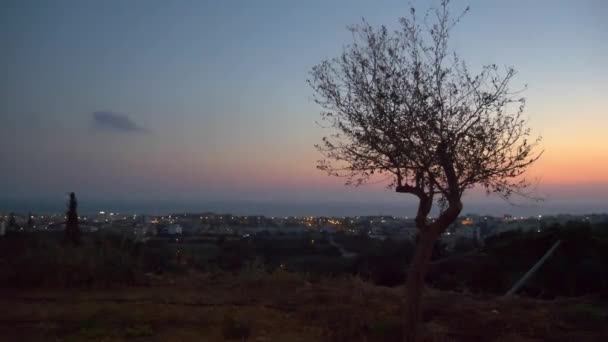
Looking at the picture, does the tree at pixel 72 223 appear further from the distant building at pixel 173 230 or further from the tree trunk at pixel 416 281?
the distant building at pixel 173 230

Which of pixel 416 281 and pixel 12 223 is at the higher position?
pixel 12 223

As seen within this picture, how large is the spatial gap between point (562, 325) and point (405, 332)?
3160 mm

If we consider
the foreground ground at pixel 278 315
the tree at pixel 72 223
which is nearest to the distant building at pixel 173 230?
the tree at pixel 72 223

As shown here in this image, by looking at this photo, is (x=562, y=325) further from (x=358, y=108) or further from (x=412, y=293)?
(x=358, y=108)

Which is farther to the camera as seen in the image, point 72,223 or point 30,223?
point 30,223

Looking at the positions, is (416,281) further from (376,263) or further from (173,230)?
(173,230)

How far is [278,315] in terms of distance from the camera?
11.2 metres

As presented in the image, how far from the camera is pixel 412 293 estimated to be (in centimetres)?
846

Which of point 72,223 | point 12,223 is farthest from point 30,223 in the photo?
point 72,223

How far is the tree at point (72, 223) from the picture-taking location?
1684 centimetres

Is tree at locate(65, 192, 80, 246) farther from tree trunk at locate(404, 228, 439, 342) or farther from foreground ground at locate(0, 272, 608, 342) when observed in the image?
tree trunk at locate(404, 228, 439, 342)

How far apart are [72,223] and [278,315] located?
8.52 meters

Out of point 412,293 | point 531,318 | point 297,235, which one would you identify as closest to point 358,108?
point 412,293

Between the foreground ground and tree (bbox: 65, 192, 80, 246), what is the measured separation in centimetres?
342
